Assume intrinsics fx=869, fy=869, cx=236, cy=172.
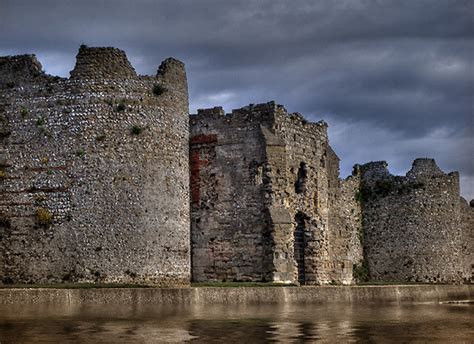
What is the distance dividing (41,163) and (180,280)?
6.24m

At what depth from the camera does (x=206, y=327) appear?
16.6 meters

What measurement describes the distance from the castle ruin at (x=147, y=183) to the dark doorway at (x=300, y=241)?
59 mm

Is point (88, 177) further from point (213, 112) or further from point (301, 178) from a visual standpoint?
point (301, 178)

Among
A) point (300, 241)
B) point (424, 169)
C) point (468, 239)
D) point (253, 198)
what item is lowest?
point (300, 241)

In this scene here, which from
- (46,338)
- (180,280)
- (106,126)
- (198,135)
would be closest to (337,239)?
(198,135)

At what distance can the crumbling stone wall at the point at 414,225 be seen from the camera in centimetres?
4450

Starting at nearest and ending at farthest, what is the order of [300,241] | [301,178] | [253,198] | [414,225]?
1. [253,198]
2. [301,178]
3. [300,241]
4. [414,225]

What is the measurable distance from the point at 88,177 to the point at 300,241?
35.6 feet

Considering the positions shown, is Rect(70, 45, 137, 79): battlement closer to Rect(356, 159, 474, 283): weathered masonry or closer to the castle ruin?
the castle ruin

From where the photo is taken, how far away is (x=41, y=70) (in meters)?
30.5

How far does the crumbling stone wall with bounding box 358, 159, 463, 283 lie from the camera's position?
44500 millimetres

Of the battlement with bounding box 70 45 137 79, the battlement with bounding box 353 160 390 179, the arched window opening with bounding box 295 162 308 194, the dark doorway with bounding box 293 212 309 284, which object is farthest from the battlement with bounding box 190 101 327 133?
the battlement with bounding box 353 160 390 179

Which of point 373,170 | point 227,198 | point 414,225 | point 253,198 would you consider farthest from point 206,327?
point 373,170

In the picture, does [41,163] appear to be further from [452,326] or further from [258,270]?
[452,326]
